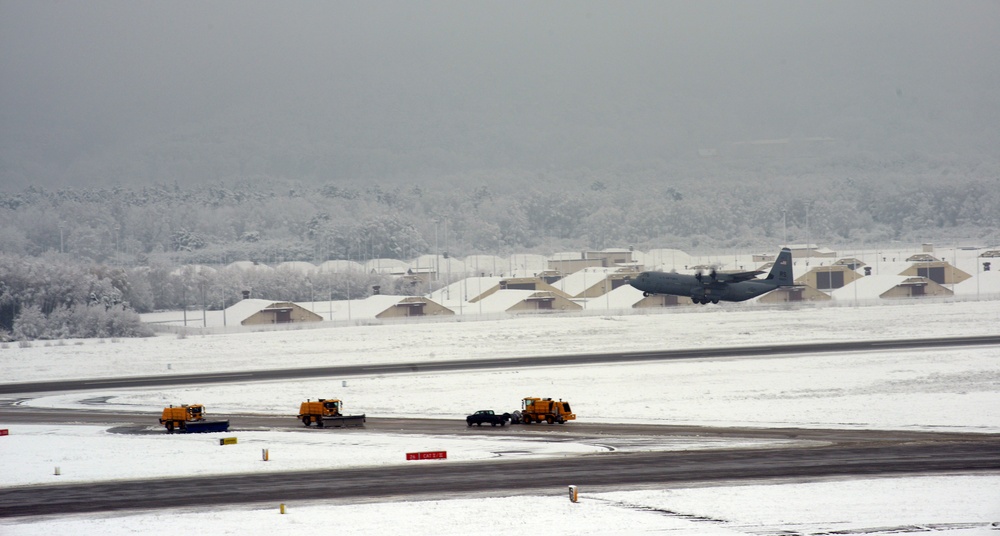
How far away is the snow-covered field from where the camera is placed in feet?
96.1

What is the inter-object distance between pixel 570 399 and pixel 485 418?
961 cm

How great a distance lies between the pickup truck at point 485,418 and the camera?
47.5 metres

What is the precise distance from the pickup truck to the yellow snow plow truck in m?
1.37

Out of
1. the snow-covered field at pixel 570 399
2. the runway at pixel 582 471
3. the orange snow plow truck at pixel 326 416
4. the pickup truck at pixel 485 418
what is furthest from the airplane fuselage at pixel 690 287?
the runway at pixel 582 471

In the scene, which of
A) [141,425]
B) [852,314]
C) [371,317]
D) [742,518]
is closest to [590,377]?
[141,425]

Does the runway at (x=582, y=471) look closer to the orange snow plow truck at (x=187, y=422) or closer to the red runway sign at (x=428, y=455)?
the red runway sign at (x=428, y=455)

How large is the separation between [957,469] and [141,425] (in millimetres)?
36023

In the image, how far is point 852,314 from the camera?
4112 inches

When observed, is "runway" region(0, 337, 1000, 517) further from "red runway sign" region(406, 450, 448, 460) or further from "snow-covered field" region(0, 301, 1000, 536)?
"snow-covered field" region(0, 301, 1000, 536)

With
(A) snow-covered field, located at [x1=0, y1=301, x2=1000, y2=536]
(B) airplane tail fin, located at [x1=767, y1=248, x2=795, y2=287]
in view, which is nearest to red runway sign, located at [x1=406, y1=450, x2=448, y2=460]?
(A) snow-covered field, located at [x1=0, y1=301, x2=1000, y2=536]

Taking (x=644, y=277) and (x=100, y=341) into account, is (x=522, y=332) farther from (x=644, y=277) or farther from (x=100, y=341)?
(x=100, y=341)

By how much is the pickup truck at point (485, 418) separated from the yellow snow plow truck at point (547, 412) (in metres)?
1.37

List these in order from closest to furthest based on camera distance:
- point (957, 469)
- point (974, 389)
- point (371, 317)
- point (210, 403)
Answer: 1. point (957, 469)
2. point (974, 389)
3. point (210, 403)
4. point (371, 317)

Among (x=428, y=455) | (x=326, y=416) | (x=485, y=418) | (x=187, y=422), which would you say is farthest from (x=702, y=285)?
(x=428, y=455)
